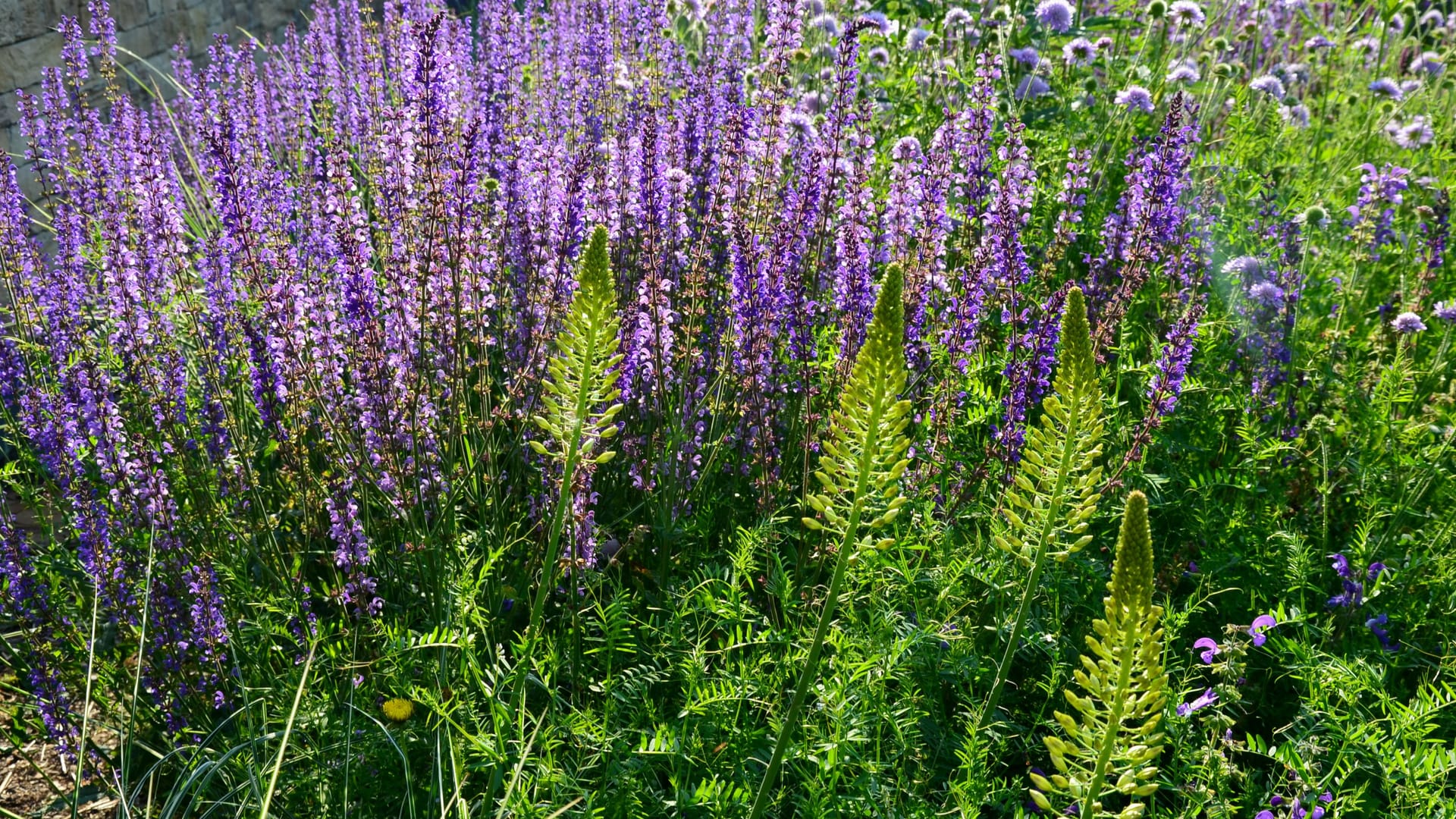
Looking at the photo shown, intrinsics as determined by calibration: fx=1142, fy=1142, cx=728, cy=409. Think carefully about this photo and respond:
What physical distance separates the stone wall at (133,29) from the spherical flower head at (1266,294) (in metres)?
5.47

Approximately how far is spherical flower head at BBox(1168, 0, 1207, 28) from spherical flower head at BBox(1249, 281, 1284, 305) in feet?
5.66

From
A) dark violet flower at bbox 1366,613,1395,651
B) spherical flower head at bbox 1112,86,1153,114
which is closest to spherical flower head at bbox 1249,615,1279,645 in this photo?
dark violet flower at bbox 1366,613,1395,651

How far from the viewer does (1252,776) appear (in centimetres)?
271

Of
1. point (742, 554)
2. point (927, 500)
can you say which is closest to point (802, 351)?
point (927, 500)

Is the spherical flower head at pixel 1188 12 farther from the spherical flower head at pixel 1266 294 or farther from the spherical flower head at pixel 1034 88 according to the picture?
the spherical flower head at pixel 1266 294

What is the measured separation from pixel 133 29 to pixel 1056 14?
5.51m

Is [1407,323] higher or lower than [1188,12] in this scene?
lower

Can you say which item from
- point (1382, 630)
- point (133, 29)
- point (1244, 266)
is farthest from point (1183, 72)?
point (133, 29)

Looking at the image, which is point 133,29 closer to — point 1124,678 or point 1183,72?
point 1183,72

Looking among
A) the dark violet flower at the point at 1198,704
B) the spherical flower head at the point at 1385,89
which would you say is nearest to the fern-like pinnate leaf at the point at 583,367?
the dark violet flower at the point at 1198,704

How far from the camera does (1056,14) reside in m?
5.30

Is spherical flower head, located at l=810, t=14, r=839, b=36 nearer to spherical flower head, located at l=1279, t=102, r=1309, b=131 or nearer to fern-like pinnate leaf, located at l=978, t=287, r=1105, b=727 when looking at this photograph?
spherical flower head, located at l=1279, t=102, r=1309, b=131

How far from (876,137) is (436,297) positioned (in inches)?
105

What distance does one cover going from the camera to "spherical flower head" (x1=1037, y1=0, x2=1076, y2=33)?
5289mm
